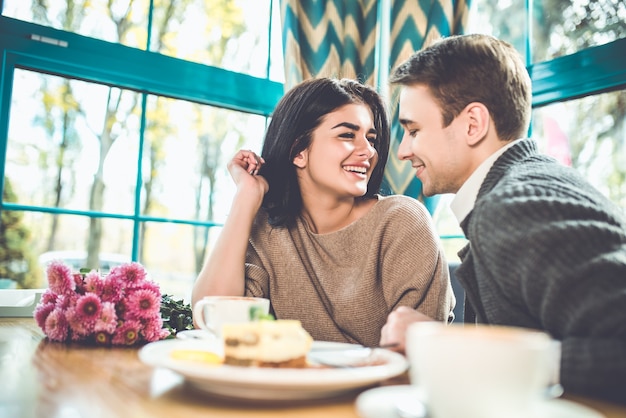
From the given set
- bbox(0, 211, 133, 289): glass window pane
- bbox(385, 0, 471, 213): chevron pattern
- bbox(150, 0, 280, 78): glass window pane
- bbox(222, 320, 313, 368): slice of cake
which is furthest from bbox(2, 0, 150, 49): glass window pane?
bbox(222, 320, 313, 368): slice of cake

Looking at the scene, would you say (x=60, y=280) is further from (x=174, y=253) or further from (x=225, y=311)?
(x=174, y=253)

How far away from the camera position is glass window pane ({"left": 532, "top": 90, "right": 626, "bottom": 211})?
1971 mm

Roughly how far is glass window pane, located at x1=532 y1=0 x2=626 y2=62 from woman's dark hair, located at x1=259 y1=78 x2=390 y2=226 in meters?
0.84

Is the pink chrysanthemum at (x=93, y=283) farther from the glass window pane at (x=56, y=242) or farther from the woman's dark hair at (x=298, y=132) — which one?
the glass window pane at (x=56, y=242)

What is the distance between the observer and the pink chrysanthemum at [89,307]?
99cm

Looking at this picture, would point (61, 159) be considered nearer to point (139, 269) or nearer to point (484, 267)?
point (139, 269)

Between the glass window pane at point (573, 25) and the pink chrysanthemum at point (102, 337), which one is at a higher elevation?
the glass window pane at point (573, 25)

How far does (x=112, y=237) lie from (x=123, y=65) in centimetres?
66

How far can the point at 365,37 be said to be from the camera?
8.13ft

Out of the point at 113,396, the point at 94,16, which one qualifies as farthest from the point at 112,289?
the point at 94,16

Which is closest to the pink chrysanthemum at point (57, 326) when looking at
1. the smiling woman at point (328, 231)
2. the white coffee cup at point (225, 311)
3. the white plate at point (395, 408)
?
the white coffee cup at point (225, 311)

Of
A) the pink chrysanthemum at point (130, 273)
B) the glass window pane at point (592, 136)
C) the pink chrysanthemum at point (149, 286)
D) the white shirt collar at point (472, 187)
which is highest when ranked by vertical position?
the glass window pane at point (592, 136)

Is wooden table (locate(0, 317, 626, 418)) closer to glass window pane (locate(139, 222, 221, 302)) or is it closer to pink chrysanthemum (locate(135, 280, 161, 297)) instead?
pink chrysanthemum (locate(135, 280, 161, 297))

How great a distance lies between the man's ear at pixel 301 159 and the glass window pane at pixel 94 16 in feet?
2.91
